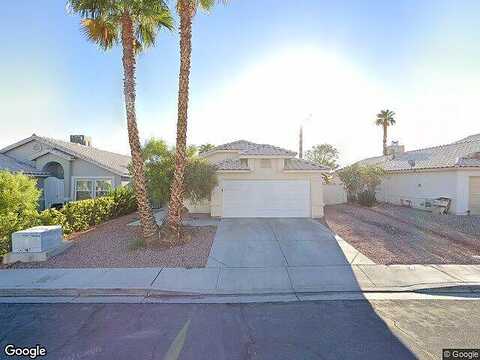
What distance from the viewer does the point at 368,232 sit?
11.9m

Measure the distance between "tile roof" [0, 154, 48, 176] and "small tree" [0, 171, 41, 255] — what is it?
9.69m

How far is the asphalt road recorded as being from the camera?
4.20 m

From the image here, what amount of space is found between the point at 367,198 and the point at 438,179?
443cm

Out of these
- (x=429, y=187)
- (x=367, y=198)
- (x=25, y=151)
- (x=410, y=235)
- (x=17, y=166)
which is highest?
(x=25, y=151)

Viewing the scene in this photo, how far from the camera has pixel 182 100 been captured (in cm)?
971

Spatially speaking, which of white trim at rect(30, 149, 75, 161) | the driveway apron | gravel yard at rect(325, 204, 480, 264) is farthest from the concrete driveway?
white trim at rect(30, 149, 75, 161)

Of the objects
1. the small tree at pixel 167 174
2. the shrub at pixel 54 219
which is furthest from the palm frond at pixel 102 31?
the shrub at pixel 54 219

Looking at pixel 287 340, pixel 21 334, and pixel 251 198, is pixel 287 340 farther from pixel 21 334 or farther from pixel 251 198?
pixel 251 198

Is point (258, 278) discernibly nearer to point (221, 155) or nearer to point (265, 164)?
point (265, 164)

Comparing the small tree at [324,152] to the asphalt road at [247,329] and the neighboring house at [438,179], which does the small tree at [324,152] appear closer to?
the neighboring house at [438,179]

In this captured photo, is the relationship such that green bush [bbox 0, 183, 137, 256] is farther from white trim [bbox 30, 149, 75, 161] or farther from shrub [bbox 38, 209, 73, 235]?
white trim [bbox 30, 149, 75, 161]

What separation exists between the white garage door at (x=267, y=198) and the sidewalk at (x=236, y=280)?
7.19 meters

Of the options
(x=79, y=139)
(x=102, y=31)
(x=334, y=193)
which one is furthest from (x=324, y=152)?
(x=102, y=31)

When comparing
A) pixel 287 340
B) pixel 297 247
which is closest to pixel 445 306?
pixel 287 340
